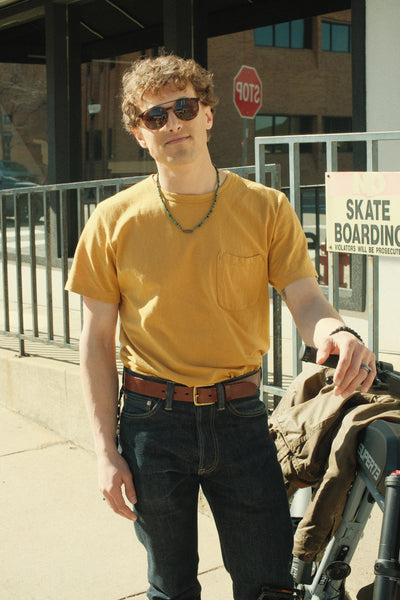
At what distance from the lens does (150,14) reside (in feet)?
31.2

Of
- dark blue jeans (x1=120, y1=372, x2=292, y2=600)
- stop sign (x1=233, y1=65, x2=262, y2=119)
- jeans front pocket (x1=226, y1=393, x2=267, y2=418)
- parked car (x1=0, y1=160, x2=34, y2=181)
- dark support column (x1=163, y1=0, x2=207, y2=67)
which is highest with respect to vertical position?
dark support column (x1=163, y1=0, x2=207, y2=67)

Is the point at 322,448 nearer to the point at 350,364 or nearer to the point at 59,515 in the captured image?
the point at 350,364

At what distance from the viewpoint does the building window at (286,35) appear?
1003 centimetres

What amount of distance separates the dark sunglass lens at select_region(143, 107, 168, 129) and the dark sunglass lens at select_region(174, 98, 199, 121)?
0.11 ft

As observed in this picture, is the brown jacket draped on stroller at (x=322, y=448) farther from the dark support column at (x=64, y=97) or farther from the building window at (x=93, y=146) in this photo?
the building window at (x=93, y=146)

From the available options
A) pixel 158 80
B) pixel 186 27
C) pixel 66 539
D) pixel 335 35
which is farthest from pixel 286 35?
pixel 158 80

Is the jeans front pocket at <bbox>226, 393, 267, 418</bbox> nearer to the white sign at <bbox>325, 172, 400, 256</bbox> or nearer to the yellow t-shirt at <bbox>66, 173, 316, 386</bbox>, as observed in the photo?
the yellow t-shirt at <bbox>66, 173, 316, 386</bbox>

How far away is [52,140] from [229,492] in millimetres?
8534

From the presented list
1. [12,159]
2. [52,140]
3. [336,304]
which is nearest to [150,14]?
[52,140]

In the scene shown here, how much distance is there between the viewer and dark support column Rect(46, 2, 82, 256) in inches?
385

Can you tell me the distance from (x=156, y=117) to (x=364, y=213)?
3.72 ft

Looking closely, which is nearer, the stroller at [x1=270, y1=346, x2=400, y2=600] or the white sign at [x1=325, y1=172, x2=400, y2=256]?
the stroller at [x1=270, y1=346, x2=400, y2=600]

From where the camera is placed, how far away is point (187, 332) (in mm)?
2123

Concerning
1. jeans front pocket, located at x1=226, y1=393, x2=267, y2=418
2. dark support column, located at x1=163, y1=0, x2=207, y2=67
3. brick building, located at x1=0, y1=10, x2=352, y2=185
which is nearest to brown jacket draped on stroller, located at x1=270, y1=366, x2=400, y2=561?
jeans front pocket, located at x1=226, y1=393, x2=267, y2=418
